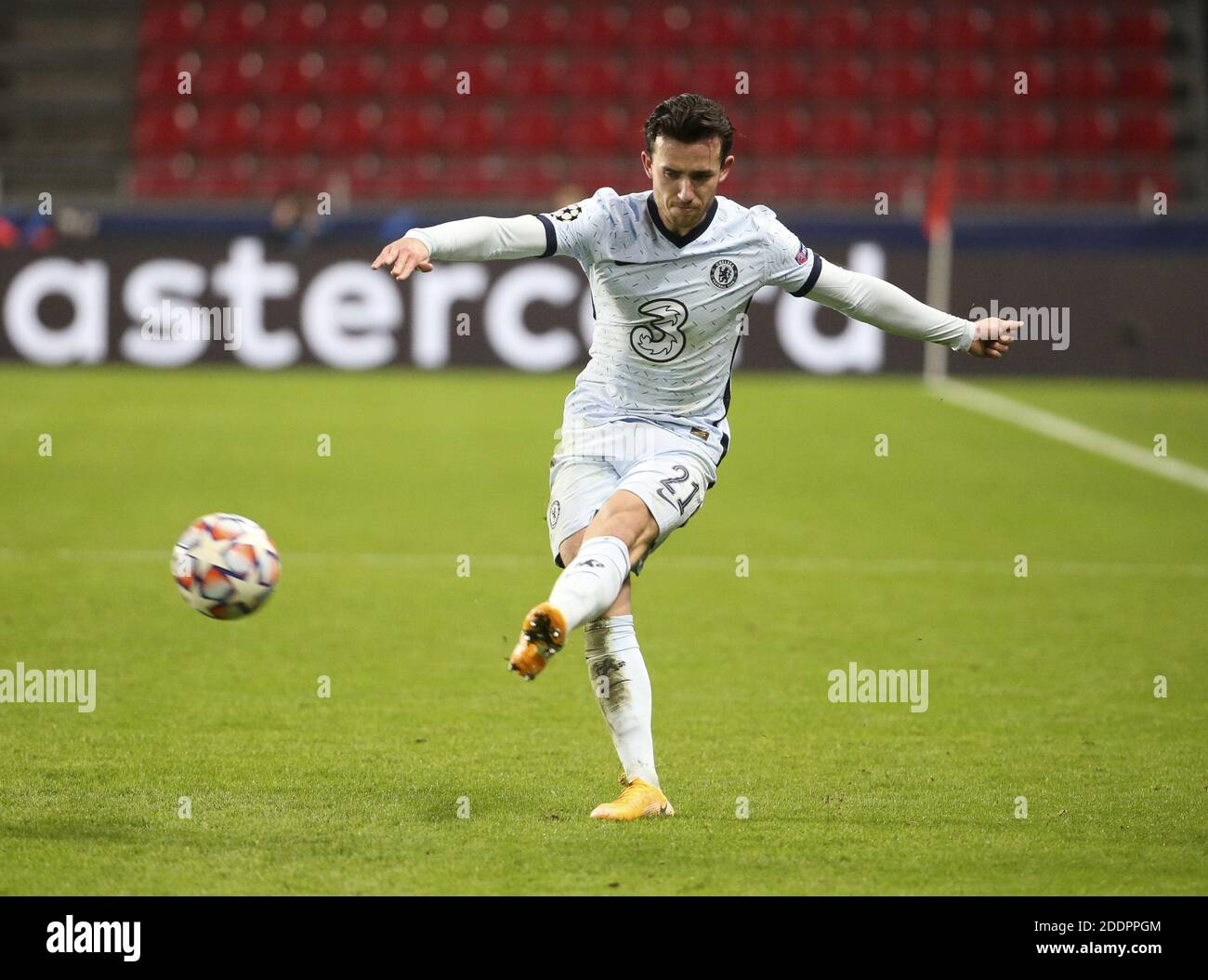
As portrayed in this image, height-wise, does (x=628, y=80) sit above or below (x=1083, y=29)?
below

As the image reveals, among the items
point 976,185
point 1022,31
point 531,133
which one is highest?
point 1022,31

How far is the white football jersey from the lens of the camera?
5543 millimetres

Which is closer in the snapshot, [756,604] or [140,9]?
[756,604]

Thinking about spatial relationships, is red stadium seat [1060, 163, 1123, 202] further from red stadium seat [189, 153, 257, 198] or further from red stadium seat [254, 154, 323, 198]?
red stadium seat [189, 153, 257, 198]

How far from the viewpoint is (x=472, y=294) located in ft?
67.9

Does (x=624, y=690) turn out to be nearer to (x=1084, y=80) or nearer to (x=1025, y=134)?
(x=1025, y=134)

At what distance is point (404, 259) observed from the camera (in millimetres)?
4871

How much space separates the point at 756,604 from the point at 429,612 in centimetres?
173

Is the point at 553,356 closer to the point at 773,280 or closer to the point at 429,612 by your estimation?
the point at 429,612

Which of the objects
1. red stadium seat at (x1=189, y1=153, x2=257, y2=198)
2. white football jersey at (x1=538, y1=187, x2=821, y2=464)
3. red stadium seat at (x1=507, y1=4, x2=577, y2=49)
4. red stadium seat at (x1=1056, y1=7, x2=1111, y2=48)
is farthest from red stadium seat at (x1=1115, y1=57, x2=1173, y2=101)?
white football jersey at (x1=538, y1=187, x2=821, y2=464)

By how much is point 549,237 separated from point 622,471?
30.7 inches

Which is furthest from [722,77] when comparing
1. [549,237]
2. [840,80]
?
[549,237]

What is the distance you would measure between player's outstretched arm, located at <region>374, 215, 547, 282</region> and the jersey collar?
38 cm
